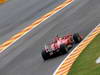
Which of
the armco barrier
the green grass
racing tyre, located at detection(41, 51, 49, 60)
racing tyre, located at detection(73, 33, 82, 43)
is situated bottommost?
the green grass

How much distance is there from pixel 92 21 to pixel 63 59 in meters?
7.65

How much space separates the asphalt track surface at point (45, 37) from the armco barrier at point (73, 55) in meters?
0.47

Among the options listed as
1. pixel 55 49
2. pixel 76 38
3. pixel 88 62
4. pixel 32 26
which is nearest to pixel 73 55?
pixel 55 49

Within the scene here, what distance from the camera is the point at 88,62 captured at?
830 inches

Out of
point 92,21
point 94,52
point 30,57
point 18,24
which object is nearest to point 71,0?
point 18,24

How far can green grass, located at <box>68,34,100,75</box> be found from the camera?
19691mm

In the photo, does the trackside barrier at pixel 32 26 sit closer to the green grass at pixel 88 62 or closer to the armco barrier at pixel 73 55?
the armco barrier at pixel 73 55

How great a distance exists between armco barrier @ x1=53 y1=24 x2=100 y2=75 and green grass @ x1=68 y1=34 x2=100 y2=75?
0.99 ft

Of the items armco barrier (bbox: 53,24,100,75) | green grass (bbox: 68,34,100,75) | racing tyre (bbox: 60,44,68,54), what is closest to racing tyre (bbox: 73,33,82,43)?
armco barrier (bbox: 53,24,100,75)

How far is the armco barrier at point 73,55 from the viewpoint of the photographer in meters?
21.6

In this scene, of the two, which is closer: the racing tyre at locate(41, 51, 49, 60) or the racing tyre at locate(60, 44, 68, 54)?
the racing tyre at locate(60, 44, 68, 54)

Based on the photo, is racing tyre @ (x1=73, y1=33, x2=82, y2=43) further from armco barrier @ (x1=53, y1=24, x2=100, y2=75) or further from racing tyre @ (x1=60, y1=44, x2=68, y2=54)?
racing tyre @ (x1=60, y1=44, x2=68, y2=54)

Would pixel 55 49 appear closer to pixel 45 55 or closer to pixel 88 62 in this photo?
pixel 45 55

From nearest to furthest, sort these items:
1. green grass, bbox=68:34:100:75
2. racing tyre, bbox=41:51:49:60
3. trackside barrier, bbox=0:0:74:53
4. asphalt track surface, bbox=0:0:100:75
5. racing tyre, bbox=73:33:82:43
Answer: green grass, bbox=68:34:100:75 < asphalt track surface, bbox=0:0:100:75 < racing tyre, bbox=41:51:49:60 < racing tyre, bbox=73:33:82:43 < trackside barrier, bbox=0:0:74:53
